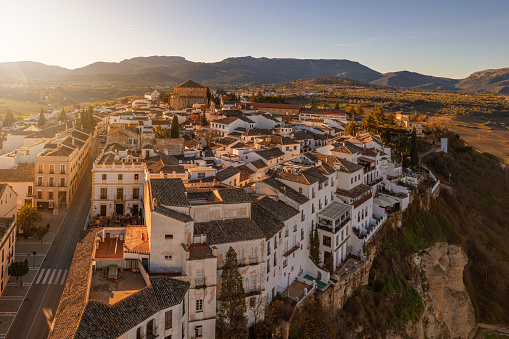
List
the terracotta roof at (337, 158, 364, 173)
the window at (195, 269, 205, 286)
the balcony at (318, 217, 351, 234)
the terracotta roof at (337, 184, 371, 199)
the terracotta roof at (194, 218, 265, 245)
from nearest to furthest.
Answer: the window at (195, 269, 205, 286) < the terracotta roof at (194, 218, 265, 245) < the balcony at (318, 217, 351, 234) < the terracotta roof at (337, 184, 371, 199) < the terracotta roof at (337, 158, 364, 173)

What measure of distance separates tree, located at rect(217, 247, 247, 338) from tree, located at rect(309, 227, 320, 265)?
434 inches

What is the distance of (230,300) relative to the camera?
77.3 feet

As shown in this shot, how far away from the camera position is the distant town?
70.8 ft

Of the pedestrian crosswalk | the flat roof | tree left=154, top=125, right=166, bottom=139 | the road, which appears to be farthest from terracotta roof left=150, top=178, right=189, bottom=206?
tree left=154, top=125, right=166, bottom=139

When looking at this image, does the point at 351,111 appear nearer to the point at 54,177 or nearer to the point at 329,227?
the point at 329,227

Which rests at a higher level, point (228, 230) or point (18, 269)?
point (228, 230)

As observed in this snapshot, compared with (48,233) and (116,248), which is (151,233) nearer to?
(116,248)

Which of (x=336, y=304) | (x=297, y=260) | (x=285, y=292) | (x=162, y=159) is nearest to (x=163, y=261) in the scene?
(x=285, y=292)

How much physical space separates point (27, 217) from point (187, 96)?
6913 centimetres

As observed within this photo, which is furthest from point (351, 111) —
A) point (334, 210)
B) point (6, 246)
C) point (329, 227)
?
point (6, 246)

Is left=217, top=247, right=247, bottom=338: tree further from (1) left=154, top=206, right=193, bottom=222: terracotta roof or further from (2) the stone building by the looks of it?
(2) the stone building

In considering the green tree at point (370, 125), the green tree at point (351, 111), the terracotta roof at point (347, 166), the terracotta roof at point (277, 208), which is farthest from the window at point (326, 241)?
the green tree at point (351, 111)

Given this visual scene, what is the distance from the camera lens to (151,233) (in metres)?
22.1

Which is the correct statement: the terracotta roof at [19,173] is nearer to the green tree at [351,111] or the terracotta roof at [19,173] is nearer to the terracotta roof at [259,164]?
the terracotta roof at [259,164]
